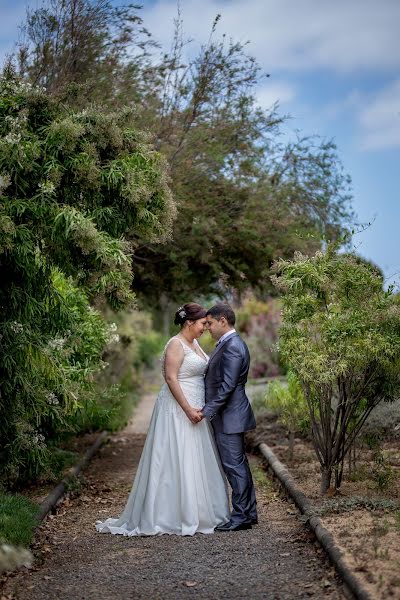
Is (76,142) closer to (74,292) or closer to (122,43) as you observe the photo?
(74,292)

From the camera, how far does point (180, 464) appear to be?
8984mm

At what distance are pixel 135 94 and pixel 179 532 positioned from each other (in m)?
8.52

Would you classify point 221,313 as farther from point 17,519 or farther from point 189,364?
point 17,519

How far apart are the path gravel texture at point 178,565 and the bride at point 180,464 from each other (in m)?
0.26

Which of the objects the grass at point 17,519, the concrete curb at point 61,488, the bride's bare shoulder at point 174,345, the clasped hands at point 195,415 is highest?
the bride's bare shoulder at point 174,345

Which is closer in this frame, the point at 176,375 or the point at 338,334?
the point at 176,375

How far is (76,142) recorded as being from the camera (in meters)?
8.79

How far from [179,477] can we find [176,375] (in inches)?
40.9

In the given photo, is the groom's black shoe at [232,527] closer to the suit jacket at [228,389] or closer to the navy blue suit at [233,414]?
the navy blue suit at [233,414]

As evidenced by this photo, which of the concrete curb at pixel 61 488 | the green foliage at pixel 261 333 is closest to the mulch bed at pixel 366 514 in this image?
the concrete curb at pixel 61 488

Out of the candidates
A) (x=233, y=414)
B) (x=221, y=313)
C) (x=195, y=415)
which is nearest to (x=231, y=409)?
(x=233, y=414)

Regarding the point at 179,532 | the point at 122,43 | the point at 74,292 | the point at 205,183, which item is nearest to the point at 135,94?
the point at 122,43

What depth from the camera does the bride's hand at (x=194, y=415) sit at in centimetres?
907

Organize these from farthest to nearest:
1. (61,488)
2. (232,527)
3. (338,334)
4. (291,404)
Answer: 1. (291,404)
2. (61,488)
3. (338,334)
4. (232,527)
